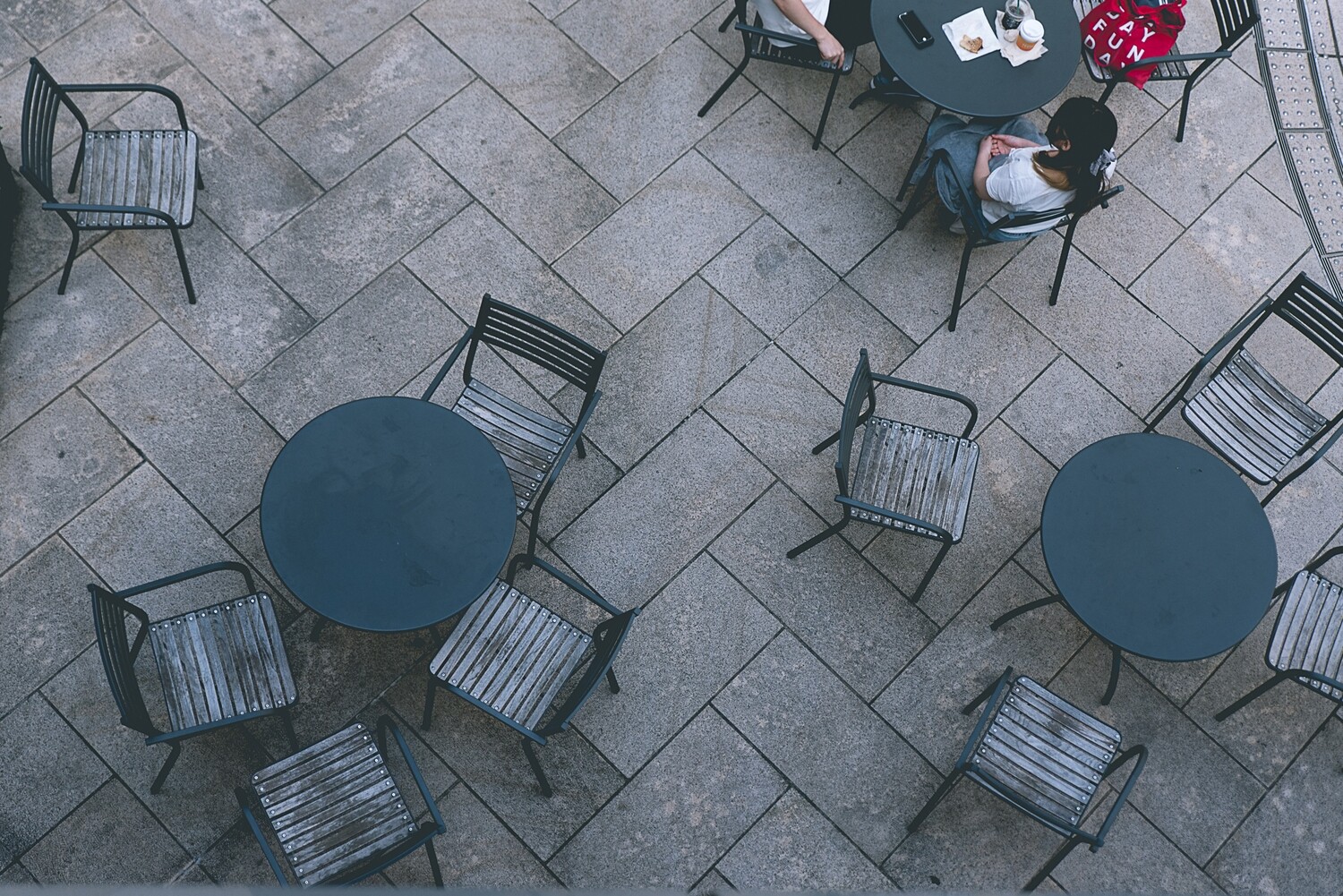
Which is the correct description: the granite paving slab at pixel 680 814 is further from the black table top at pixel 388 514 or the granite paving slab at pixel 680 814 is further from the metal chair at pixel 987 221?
the metal chair at pixel 987 221

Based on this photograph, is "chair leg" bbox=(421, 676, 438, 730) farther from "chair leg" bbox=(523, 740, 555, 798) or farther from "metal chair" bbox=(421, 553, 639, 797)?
"chair leg" bbox=(523, 740, 555, 798)

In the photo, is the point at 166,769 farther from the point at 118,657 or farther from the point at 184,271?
the point at 184,271

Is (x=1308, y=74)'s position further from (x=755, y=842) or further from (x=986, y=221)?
(x=755, y=842)

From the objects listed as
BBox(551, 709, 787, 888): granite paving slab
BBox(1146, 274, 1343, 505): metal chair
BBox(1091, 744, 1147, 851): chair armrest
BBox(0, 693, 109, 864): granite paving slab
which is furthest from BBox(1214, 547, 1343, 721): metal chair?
BBox(0, 693, 109, 864): granite paving slab

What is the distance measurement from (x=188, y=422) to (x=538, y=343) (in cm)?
175

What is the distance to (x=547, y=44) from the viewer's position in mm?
6023

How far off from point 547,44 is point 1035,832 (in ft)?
15.0

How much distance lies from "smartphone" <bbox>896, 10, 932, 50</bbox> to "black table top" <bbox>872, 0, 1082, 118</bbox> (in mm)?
21

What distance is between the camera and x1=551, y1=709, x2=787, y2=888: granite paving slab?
181 inches

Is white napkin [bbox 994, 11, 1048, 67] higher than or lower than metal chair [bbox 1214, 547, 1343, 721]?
higher

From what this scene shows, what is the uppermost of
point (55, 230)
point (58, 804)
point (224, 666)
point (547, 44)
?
point (547, 44)

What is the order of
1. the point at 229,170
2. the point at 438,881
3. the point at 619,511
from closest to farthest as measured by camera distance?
1. the point at 438,881
2. the point at 619,511
3. the point at 229,170

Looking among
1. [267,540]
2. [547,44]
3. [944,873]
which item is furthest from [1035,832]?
[547,44]

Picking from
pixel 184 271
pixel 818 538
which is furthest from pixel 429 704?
pixel 184 271
